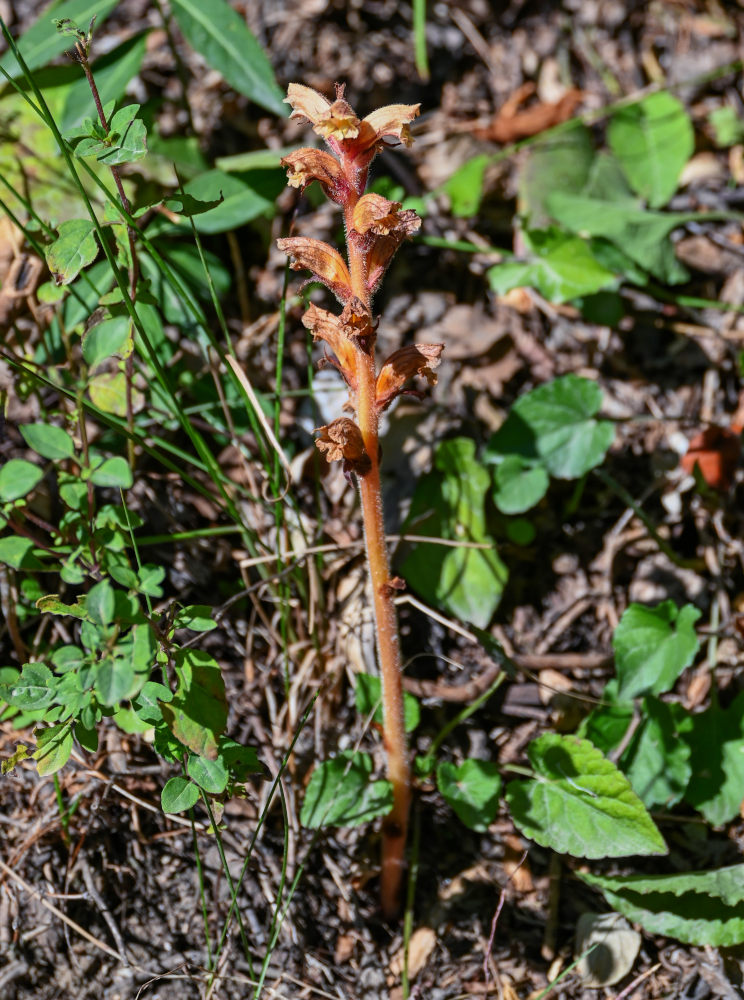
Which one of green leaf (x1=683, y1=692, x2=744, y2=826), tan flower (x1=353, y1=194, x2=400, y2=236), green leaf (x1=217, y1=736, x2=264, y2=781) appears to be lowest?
green leaf (x1=683, y1=692, x2=744, y2=826)

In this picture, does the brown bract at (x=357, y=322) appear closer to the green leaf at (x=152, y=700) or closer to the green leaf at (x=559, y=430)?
the green leaf at (x=152, y=700)

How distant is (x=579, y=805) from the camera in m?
2.32

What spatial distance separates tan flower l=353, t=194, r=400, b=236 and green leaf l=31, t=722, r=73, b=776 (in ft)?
4.04

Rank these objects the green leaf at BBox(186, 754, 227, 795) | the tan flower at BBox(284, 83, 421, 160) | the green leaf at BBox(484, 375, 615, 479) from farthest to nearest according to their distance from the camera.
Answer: the green leaf at BBox(484, 375, 615, 479) → the green leaf at BBox(186, 754, 227, 795) → the tan flower at BBox(284, 83, 421, 160)

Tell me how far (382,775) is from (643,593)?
1152 mm

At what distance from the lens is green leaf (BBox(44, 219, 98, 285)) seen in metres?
1.95

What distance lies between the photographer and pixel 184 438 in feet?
10.0

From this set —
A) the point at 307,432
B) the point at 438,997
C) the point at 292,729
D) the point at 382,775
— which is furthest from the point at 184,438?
the point at 438,997

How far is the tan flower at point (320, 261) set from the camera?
5.80ft

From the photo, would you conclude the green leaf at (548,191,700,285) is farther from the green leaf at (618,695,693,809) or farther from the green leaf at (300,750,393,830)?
the green leaf at (300,750,393,830)

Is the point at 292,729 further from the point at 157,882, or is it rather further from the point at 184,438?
the point at 184,438

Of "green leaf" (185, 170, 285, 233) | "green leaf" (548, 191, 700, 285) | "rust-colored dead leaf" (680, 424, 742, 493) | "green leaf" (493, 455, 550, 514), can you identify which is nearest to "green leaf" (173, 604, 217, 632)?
"green leaf" (493, 455, 550, 514)

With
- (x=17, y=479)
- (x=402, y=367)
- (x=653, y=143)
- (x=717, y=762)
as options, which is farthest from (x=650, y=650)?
(x=653, y=143)

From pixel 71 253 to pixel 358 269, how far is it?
70 centimetres
